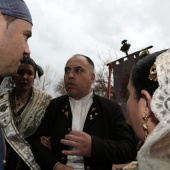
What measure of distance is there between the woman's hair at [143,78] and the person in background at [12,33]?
79 cm

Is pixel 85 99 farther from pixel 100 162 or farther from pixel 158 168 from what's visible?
pixel 158 168

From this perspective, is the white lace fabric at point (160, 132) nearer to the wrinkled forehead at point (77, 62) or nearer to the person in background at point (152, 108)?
the person in background at point (152, 108)

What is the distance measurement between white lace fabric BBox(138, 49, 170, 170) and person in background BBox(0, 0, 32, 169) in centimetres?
89

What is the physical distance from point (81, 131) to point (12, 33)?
4.40 ft

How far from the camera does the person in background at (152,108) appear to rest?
1.41 meters

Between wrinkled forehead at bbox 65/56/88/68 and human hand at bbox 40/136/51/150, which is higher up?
wrinkled forehead at bbox 65/56/88/68

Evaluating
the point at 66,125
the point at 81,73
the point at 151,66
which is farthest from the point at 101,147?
the point at 151,66

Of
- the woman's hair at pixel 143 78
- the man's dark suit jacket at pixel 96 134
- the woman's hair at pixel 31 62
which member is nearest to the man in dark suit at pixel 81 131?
the man's dark suit jacket at pixel 96 134

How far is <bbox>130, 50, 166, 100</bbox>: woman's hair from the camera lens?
1.59 metres

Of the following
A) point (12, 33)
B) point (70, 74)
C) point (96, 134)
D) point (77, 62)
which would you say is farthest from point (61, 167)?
point (12, 33)

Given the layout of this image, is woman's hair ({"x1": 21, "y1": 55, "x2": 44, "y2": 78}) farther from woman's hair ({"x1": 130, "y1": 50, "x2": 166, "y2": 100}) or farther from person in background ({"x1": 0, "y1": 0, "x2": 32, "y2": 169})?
woman's hair ({"x1": 130, "y1": 50, "x2": 166, "y2": 100})

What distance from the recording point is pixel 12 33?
1873 mm

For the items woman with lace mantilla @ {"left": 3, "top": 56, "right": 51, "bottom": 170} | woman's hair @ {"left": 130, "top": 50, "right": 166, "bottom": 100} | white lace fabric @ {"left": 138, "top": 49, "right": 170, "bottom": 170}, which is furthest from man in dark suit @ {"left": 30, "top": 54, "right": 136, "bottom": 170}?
white lace fabric @ {"left": 138, "top": 49, "right": 170, "bottom": 170}

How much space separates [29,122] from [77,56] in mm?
975
